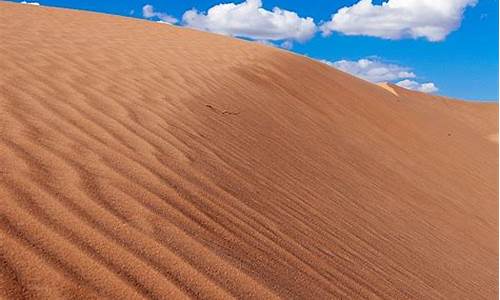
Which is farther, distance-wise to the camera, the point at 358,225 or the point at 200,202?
the point at 358,225

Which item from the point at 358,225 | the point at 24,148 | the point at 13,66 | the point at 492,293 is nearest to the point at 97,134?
the point at 24,148

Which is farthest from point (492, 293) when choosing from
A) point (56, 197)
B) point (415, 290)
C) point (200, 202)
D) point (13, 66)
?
point (13, 66)

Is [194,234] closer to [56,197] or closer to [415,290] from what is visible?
[56,197]

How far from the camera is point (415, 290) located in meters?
3.30

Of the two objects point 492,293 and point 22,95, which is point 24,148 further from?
point 492,293

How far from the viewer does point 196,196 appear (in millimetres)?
3109

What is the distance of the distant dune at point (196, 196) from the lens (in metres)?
2.27

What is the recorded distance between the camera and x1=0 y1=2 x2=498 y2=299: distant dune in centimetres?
227

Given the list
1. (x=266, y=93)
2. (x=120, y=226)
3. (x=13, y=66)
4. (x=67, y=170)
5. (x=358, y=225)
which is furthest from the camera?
(x=266, y=93)

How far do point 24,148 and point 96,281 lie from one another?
1.17 metres

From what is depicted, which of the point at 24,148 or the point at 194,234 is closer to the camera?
the point at 194,234

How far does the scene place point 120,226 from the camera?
2.47 meters

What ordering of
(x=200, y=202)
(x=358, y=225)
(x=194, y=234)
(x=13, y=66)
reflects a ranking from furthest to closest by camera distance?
(x=13, y=66) < (x=358, y=225) < (x=200, y=202) < (x=194, y=234)

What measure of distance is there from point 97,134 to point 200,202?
0.87 meters
